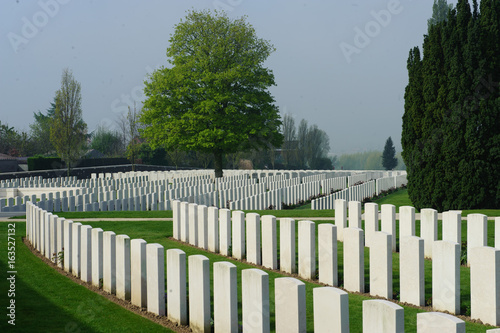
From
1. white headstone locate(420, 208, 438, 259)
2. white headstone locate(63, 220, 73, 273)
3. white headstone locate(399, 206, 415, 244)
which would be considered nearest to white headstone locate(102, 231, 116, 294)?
white headstone locate(63, 220, 73, 273)

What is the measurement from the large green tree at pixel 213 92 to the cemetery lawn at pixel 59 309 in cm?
2709

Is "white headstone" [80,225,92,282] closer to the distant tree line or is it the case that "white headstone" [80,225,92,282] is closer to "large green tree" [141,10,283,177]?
"large green tree" [141,10,283,177]

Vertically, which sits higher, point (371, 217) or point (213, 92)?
point (213, 92)

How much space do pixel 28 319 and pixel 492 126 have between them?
1234 centimetres

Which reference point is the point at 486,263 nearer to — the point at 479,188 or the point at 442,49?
the point at 479,188

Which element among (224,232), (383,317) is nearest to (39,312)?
(224,232)

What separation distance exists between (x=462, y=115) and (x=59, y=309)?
11626 mm

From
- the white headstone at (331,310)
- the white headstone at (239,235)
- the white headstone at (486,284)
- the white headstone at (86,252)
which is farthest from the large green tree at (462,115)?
the white headstone at (331,310)

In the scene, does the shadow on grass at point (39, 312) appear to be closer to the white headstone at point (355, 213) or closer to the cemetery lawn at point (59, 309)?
the cemetery lawn at point (59, 309)

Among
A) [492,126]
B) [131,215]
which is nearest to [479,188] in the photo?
[492,126]

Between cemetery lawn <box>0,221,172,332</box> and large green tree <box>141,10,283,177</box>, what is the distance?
88.9 ft

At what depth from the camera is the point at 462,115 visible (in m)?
14.9

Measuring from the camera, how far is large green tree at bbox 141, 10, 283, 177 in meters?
35.5

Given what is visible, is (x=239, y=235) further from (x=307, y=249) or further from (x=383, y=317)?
(x=383, y=317)
